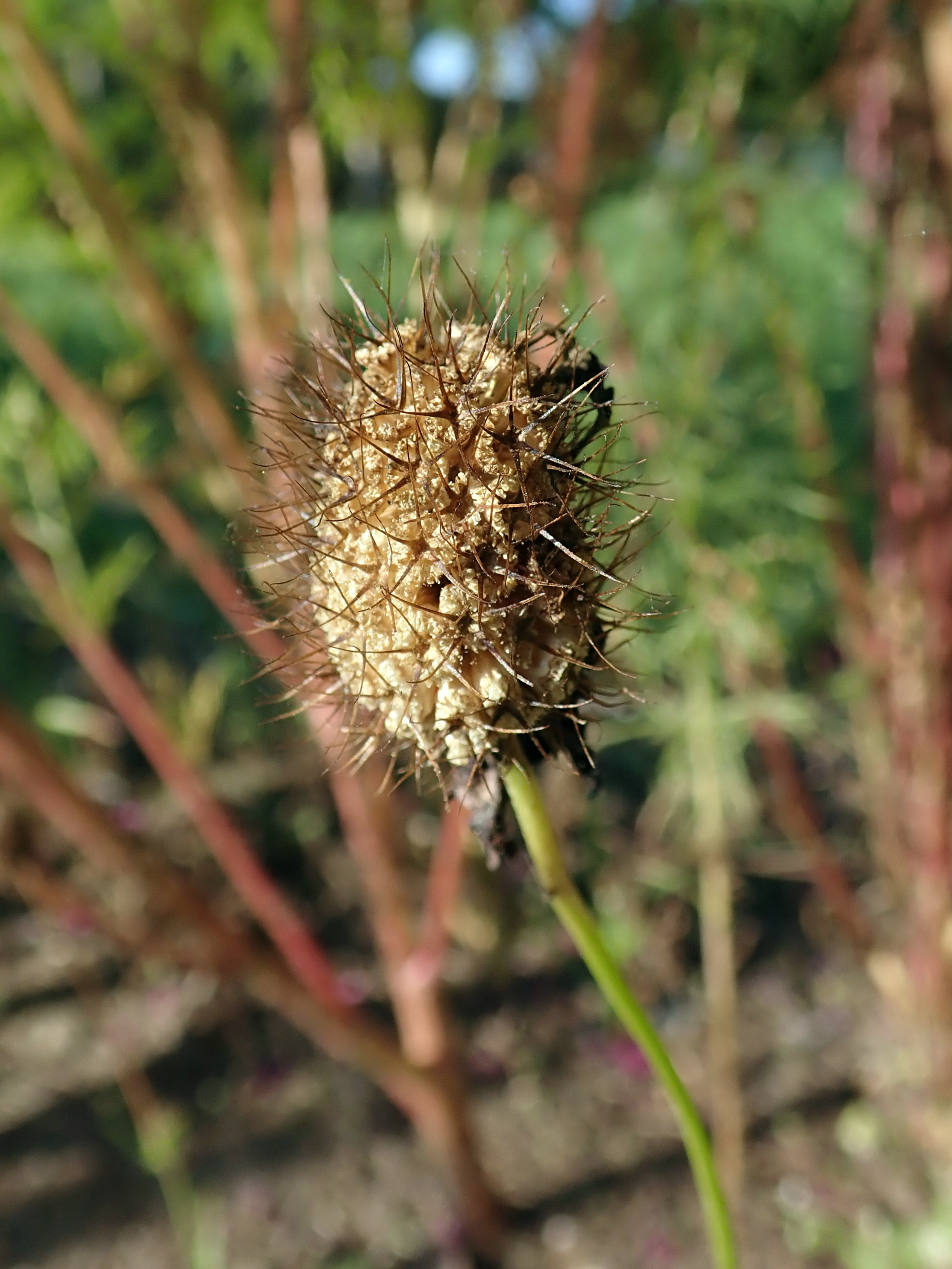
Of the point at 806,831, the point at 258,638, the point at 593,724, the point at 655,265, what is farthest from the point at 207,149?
the point at 806,831

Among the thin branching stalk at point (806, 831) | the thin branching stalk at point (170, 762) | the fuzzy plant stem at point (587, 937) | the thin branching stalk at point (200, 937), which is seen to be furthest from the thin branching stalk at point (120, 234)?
the thin branching stalk at point (806, 831)

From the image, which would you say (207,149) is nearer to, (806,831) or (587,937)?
(587,937)

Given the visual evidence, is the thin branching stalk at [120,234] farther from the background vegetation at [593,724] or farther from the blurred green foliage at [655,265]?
the blurred green foliage at [655,265]

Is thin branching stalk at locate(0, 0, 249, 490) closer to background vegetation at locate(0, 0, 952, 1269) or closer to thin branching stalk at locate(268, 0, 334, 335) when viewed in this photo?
background vegetation at locate(0, 0, 952, 1269)

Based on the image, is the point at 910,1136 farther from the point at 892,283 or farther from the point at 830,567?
the point at 892,283

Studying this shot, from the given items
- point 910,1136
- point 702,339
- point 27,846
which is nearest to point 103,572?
point 27,846

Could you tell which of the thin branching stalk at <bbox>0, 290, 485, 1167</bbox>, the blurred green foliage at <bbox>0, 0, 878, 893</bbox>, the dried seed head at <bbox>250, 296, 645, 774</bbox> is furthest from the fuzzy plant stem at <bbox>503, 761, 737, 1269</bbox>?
the blurred green foliage at <bbox>0, 0, 878, 893</bbox>

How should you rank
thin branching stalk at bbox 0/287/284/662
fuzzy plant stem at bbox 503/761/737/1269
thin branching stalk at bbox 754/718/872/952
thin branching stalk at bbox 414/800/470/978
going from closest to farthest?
fuzzy plant stem at bbox 503/761/737/1269 → thin branching stalk at bbox 0/287/284/662 → thin branching stalk at bbox 414/800/470/978 → thin branching stalk at bbox 754/718/872/952
